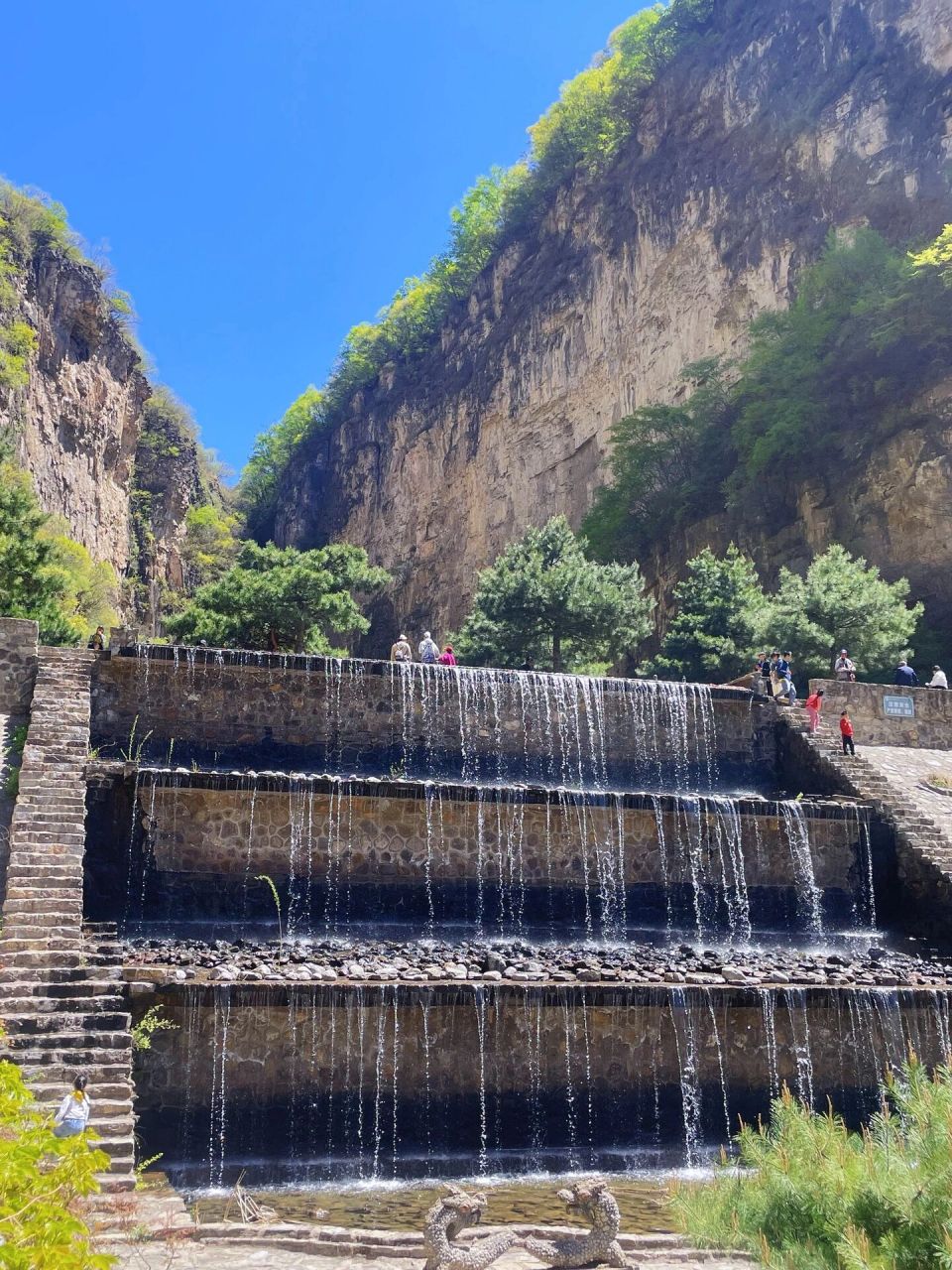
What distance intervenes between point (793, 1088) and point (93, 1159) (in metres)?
8.81

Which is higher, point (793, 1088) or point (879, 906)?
point (879, 906)

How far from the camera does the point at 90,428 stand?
43.2 meters

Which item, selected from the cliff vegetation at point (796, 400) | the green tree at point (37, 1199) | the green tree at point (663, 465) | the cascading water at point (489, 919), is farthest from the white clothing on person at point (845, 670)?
the green tree at point (37, 1199)

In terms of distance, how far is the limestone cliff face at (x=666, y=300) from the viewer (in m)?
35.3

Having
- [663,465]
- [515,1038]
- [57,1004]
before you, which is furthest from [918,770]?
[663,465]

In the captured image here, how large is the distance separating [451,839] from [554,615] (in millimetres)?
15359

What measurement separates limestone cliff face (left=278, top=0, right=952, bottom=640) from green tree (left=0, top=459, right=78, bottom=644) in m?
20.8

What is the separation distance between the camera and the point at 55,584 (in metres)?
25.2

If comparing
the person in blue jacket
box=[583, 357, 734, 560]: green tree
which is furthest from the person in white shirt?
box=[583, 357, 734, 560]: green tree

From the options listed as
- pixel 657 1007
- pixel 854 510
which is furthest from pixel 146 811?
pixel 854 510

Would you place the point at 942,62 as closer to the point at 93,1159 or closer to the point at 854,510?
the point at 854,510

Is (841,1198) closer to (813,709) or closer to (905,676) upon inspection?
(813,709)

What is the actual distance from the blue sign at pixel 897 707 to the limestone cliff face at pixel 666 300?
1060 cm

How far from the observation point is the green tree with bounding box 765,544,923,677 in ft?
81.6
